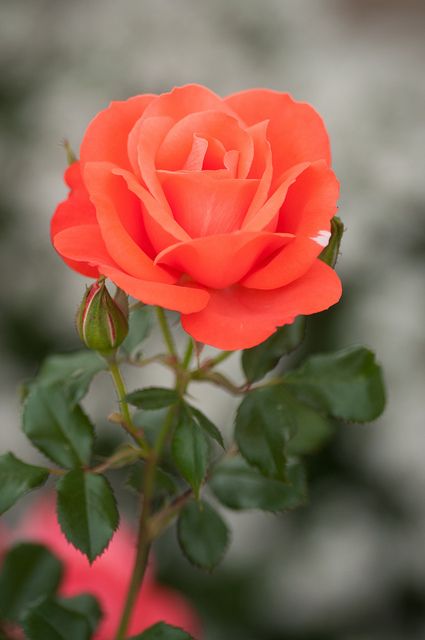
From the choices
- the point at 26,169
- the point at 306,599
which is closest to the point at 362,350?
the point at 306,599

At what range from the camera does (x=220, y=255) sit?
0.36m

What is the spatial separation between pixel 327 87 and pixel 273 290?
98 cm

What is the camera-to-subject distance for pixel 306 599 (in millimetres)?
960

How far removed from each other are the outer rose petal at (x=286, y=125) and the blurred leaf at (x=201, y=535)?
189 mm

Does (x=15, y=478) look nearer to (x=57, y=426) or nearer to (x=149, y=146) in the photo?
(x=57, y=426)

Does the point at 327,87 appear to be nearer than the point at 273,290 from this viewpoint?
No

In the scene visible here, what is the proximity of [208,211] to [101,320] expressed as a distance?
0.07 m

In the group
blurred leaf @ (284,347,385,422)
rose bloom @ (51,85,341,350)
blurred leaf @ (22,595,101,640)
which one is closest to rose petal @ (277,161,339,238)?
rose bloom @ (51,85,341,350)

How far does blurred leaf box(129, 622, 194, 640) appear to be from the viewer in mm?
411

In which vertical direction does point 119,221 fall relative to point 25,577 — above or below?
above

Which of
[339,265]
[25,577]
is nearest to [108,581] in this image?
[25,577]

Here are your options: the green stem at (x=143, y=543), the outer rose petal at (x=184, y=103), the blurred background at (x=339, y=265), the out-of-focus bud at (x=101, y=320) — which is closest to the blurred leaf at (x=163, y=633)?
the green stem at (x=143, y=543)

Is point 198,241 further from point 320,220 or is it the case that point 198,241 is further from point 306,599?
point 306,599

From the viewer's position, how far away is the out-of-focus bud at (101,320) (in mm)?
384
